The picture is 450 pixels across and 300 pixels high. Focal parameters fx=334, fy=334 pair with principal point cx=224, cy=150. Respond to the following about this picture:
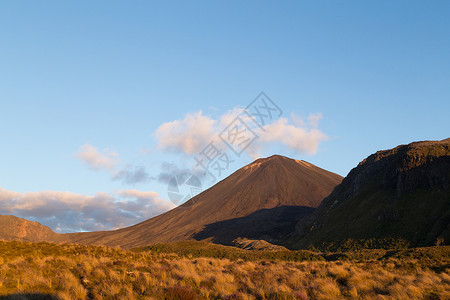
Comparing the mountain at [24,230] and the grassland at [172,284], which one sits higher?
the mountain at [24,230]

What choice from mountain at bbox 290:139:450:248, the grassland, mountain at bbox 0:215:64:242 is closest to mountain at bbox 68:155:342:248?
mountain at bbox 0:215:64:242

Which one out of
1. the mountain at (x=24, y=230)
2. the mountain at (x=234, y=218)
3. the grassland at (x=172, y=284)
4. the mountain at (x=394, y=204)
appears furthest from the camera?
the mountain at (x=24, y=230)

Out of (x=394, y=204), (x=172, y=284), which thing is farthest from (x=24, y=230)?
(x=172, y=284)

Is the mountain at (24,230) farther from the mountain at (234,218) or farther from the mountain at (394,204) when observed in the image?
the mountain at (394,204)

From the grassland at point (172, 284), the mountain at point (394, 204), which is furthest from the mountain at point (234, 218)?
the grassland at point (172, 284)

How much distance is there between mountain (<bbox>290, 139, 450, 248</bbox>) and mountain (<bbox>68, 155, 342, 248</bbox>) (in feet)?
140

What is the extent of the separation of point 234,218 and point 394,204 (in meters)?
96.2

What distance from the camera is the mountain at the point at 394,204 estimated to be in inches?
2446

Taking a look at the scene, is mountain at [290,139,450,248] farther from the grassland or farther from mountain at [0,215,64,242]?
mountain at [0,215,64,242]

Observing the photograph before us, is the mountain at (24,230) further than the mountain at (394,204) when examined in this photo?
Yes

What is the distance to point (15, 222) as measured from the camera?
515 feet

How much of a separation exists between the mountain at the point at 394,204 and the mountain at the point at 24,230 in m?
122

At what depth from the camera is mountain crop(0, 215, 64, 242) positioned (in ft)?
486

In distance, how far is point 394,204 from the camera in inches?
2879
